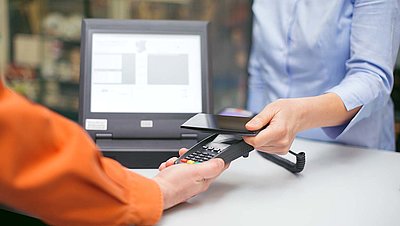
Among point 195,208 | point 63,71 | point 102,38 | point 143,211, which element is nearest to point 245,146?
point 195,208

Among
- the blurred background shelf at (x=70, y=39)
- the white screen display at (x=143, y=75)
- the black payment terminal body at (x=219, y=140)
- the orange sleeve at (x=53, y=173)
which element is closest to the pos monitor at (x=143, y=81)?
the white screen display at (x=143, y=75)

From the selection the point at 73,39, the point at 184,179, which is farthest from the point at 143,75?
the point at 73,39

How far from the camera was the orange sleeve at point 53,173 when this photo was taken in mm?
597

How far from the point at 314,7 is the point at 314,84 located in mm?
200

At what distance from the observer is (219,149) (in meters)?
0.95

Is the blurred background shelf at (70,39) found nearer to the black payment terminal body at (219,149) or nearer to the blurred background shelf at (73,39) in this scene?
the blurred background shelf at (73,39)

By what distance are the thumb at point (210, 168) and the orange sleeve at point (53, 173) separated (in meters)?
0.17

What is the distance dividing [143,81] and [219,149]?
0.29 meters

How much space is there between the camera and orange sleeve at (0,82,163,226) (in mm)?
597

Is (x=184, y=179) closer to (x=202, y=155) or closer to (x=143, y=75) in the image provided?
(x=202, y=155)

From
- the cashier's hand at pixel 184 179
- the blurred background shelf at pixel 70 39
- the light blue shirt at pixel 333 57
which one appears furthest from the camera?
the blurred background shelf at pixel 70 39

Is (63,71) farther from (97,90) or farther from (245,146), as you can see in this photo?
(245,146)

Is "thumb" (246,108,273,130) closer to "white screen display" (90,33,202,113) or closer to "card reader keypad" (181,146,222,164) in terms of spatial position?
"card reader keypad" (181,146,222,164)

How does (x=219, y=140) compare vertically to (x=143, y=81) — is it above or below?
below
